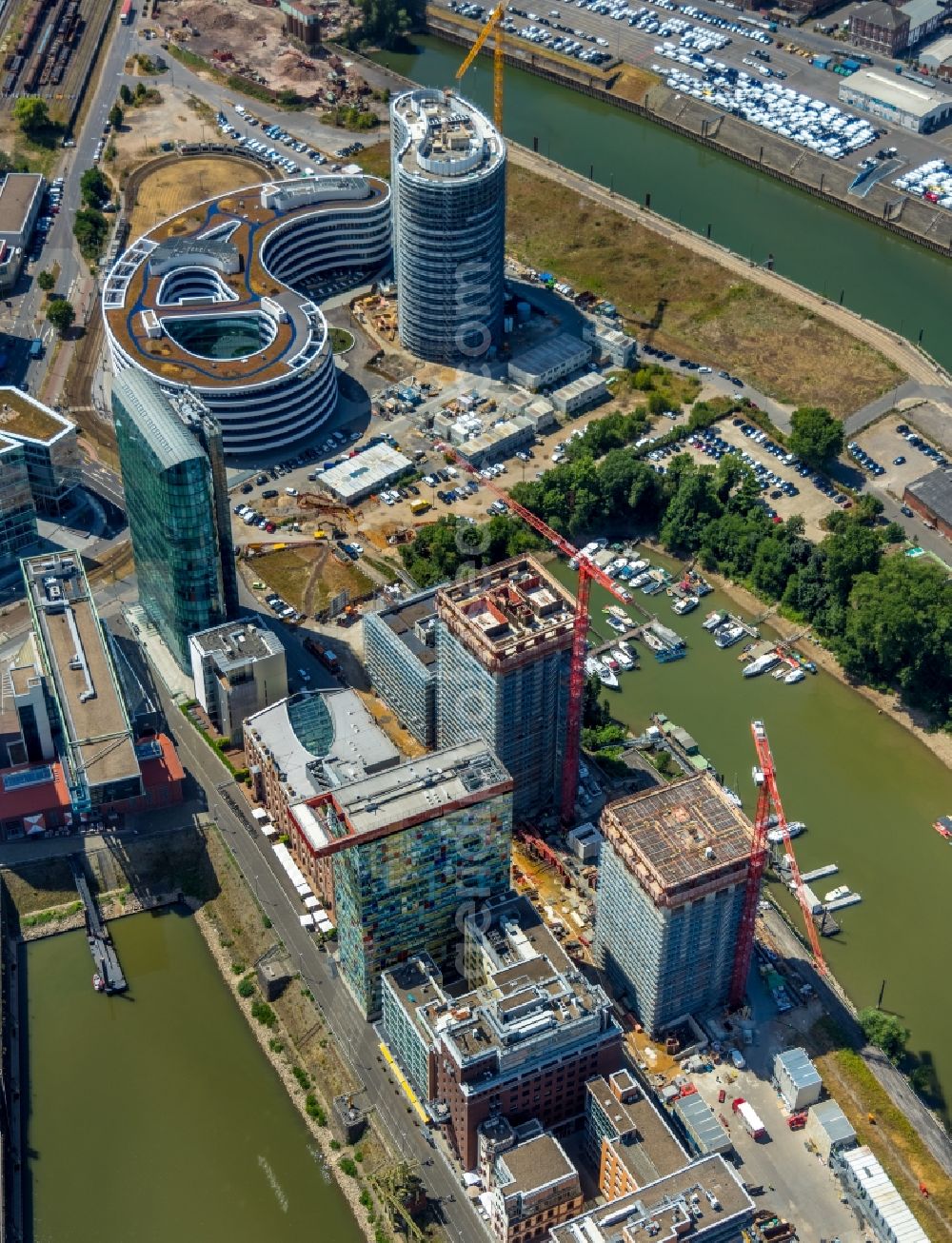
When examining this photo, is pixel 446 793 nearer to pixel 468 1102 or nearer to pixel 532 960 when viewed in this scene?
pixel 532 960

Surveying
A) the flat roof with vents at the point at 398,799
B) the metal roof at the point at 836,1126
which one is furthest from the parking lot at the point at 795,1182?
the flat roof with vents at the point at 398,799

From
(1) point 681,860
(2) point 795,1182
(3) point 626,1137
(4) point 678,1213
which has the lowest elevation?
(2) point 795,1182

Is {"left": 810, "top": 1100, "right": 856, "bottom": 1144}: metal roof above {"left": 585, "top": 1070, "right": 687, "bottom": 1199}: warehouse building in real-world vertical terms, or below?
below

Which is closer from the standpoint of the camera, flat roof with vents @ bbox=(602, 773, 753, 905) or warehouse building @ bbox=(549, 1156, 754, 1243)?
warehouse building @ bbox=(549, 1156, 754, 1243)

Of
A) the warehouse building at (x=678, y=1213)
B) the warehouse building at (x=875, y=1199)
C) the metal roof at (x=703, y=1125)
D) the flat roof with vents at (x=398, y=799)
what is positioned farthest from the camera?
the metal roof at (x=703, y=1125)

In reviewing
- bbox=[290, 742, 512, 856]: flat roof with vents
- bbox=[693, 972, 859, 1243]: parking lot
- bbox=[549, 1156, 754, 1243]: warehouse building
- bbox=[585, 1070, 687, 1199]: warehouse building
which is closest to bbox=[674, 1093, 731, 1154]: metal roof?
bbox=[693, 972, 859, 1243]: parking lot

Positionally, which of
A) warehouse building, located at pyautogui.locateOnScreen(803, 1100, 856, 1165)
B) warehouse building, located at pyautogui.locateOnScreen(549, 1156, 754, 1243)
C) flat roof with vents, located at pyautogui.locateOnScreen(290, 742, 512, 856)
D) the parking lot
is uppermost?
flat roof with vents, located at pyautogui.locateOnScreen(290, 742, 512, 856)

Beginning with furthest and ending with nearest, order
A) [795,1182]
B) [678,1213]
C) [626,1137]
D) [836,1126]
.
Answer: [836,1126]
[795,1182]
[626,1137]
[678,1213]

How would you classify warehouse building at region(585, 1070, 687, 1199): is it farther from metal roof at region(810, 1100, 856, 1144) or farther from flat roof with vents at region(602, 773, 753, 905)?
flat roof with vents at region(602, 773, 753, 905)

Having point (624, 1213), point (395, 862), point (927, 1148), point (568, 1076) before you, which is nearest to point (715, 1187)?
point (624, 1213)

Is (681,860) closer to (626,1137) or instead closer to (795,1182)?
(626,1137)

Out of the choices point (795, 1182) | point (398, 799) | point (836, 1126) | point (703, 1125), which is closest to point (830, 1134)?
point (836, 1126)

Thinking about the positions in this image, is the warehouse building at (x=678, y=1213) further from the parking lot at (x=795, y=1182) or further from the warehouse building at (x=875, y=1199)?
the warehouse building at (x=875, y=1199)
